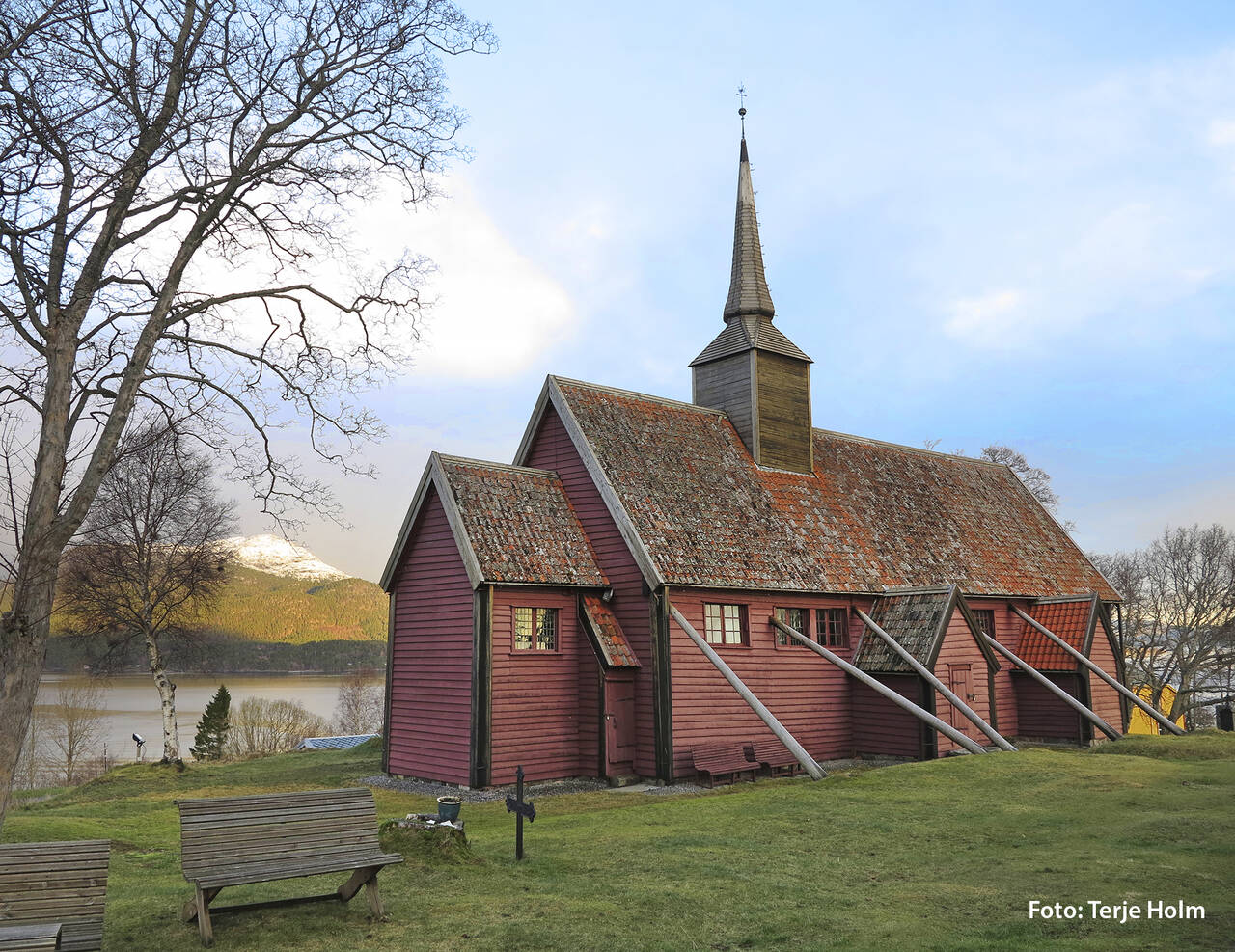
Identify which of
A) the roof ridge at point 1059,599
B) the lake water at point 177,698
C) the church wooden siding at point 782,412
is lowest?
the lake water at point 177,698

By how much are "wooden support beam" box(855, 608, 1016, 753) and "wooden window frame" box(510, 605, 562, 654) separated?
851 cm

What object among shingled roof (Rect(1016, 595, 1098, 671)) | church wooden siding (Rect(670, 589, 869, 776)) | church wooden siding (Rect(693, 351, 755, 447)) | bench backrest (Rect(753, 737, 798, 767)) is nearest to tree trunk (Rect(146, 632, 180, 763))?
church wooden siding (Rect(670, 589, 869, 776))

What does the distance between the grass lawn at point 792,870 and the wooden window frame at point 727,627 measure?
4.19 m

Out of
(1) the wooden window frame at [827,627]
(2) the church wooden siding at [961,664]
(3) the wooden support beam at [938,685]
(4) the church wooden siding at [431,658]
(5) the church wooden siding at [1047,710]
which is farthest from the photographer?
(5) the church wooden siding at [1047,710]

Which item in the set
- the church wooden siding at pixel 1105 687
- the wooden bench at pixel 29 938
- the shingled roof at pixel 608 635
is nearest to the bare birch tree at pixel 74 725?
the shingled roof at pixel 608 635

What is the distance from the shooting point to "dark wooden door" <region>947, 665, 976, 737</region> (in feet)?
73.8

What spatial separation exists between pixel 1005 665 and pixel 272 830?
2371 cm

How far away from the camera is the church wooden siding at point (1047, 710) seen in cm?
2528

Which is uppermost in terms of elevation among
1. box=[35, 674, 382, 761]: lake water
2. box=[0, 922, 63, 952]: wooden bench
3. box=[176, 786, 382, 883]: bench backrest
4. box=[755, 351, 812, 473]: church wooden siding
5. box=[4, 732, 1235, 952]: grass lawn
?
box=[755, 351, 812, 473]: church wooden siding

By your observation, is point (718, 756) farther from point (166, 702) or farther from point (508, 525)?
point (166, 702)

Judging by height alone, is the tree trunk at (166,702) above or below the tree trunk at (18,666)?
below

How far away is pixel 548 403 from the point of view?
74.7 feet

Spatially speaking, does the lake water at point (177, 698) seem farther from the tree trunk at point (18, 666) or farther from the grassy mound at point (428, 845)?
the grassy mound at point (428, 845)

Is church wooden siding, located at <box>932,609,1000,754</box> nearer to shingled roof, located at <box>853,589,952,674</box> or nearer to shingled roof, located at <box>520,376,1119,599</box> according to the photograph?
shingled roof, located at <box>853,589,952,674</box>
